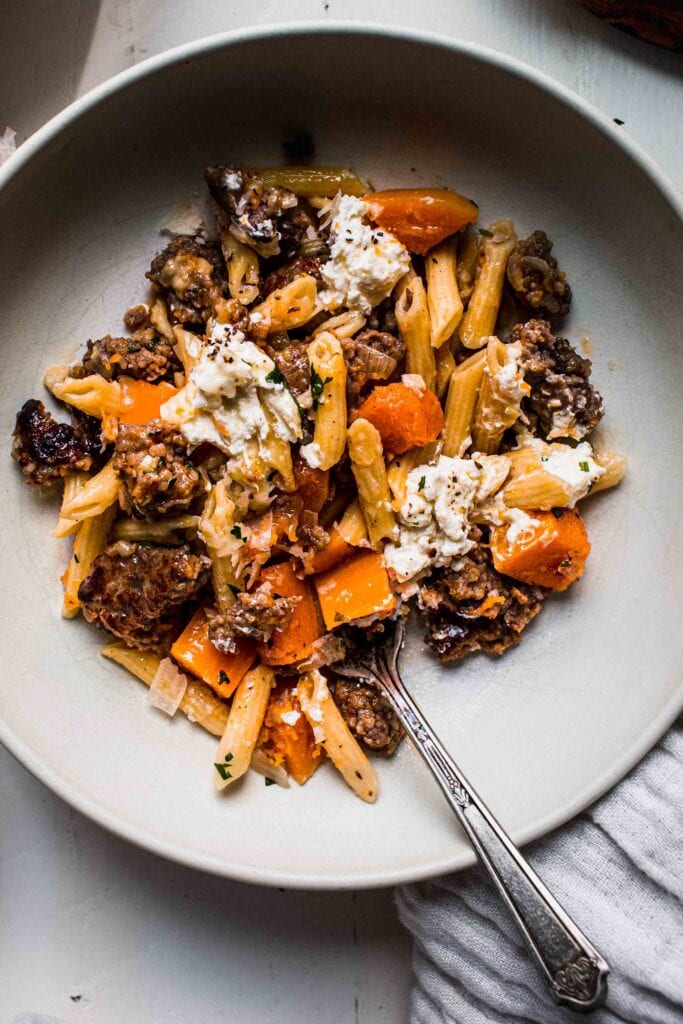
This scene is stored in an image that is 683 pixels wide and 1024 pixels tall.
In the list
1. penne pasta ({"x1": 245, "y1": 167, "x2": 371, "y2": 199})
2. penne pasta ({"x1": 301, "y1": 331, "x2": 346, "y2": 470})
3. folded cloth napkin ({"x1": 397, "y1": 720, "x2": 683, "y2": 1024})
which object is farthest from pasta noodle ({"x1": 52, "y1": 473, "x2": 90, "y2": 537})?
folded cloth napkin ({"x1": 397, "y1": 720, "x2": 683, "y2": 1024})

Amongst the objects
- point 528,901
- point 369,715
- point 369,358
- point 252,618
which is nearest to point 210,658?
point 252,618

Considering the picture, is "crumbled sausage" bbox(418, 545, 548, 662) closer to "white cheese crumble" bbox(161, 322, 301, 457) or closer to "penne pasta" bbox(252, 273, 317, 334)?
"white cheese crumble" bbox(161, 322, 301, 457)

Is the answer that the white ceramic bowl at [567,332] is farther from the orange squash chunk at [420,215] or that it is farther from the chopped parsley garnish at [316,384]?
the chopped parsley garnish at [316,384]

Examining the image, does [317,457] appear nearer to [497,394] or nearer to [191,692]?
[497,394]

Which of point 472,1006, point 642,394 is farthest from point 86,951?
point 642,394

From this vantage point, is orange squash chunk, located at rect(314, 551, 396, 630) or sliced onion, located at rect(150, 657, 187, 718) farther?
sliced onion, located at rect(150, 657, 187, 718)

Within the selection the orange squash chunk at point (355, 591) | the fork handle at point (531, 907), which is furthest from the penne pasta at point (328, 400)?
the fork handle at point (531, 907)

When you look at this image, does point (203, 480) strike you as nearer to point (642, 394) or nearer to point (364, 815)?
point (364, 815)
